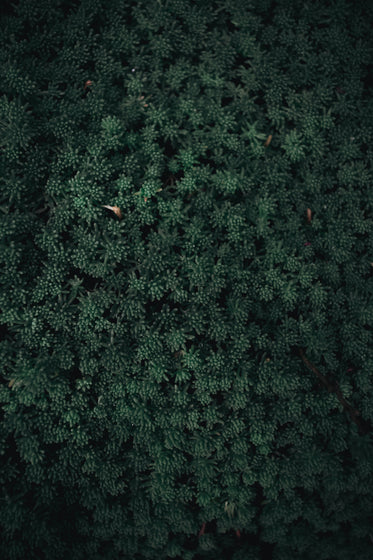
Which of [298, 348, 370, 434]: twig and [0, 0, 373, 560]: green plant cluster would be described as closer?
[0, 0, 373, 560]: green plant cluster

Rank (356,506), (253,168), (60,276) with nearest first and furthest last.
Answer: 1. (60,276)
2. (253,168)
3. (356,506)

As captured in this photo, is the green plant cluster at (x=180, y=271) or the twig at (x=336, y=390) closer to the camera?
the green plant cluster at (x=180, y=271)

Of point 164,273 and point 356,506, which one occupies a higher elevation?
point 164,273

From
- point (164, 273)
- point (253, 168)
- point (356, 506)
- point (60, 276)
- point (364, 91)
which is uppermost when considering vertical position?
point (364, 91)

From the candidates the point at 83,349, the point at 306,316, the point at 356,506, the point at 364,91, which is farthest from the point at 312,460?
the point at 364,91

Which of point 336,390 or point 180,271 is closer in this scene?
point 180,271

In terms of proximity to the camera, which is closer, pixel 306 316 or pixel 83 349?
pixel 83 349

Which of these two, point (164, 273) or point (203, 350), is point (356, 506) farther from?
point (164, 273)

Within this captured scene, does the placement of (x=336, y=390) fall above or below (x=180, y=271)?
below
